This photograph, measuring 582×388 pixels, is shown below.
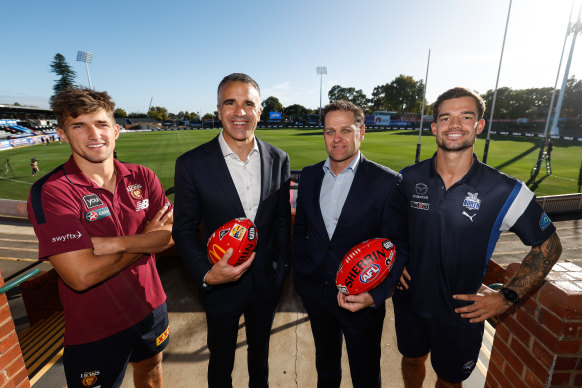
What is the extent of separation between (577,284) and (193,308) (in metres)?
5.29

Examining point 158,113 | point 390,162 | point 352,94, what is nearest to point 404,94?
point 352,94

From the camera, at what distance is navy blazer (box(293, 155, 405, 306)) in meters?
2.55

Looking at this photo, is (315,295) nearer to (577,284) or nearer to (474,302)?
(474,302)

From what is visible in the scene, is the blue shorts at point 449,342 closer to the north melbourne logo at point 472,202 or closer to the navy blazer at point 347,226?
the navy blazer at point 347,226

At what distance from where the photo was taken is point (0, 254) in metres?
9.43

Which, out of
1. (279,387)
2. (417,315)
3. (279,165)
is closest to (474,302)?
(417,315)

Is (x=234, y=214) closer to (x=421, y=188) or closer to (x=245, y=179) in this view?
(x=245, y=179)

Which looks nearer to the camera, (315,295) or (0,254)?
(315,295)

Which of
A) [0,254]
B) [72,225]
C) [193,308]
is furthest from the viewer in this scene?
[0,254]

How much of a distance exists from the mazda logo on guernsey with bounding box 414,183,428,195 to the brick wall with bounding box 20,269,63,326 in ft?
21.9

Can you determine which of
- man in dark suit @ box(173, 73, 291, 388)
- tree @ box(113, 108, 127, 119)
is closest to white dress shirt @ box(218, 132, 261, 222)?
man in dark suit @ box(173, 73, 291, 388)

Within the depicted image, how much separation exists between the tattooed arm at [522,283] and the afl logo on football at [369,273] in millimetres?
760

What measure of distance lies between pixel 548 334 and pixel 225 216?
2.68 metres

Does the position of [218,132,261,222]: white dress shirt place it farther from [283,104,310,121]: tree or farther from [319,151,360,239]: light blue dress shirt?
[283,104,310,121]: tree
